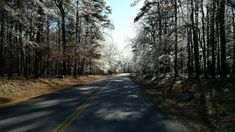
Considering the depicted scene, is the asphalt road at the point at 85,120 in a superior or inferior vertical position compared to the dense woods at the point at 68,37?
inferior

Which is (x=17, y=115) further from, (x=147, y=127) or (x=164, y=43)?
(x=164, y=43)

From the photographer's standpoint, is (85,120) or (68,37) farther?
(68,37)

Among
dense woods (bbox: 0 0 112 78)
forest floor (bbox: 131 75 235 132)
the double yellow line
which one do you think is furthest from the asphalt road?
dense woods (bbox: 0 0 112 78)

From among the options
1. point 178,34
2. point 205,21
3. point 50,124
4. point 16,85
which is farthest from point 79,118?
point 205,21

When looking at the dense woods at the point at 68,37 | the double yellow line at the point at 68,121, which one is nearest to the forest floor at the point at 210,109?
the double yellow line at the point at 68,121

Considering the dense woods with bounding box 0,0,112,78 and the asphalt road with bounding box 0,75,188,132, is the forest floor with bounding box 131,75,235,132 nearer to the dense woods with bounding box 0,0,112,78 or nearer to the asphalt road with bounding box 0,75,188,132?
the asphalt road with bounding box 0,75,188,132

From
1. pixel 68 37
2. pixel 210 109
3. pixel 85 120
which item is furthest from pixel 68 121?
pixel 68 37

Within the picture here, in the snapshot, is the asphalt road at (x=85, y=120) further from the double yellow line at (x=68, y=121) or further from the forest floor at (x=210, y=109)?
the forest floor at (x=210, y=109)

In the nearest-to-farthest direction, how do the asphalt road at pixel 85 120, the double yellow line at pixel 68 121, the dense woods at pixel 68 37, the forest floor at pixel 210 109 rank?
the double yellow line at pixel 68 121 → the asphalt road at pixel 85 120 → the forest floor at pixel 210 109 → the dense woods at pixel 68 37

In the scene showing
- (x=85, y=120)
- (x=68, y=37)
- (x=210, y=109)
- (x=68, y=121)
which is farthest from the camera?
(x=68, y=37)

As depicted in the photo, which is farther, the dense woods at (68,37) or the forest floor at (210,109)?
the dense woods at (68,37)

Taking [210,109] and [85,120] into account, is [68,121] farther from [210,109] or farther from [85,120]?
[210,109]

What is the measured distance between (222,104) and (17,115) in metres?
8.88

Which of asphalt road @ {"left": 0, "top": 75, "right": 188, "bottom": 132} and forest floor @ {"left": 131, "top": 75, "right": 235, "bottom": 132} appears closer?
asphalt road @ {"left": 0, "top": 75, "right": 188, "bottom": 132}
